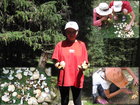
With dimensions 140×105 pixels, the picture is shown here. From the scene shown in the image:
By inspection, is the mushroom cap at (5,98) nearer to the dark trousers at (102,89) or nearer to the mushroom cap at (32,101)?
the mushroom cap at (32,101)

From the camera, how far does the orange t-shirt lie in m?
3.68

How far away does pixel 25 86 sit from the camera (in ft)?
16.6

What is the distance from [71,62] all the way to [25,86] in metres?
1.61

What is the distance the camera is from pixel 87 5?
17.3 feet

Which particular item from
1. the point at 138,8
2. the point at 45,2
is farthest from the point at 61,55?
the point at 138,8

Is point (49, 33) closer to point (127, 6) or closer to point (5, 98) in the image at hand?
point (5, 98)

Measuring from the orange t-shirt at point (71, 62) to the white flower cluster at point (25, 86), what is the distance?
57.0 inches

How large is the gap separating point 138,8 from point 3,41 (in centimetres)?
220

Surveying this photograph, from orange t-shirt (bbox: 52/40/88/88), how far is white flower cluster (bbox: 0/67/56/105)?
4.75 ft

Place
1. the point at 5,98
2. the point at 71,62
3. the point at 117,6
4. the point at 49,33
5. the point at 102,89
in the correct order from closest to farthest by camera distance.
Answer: the point at 71,62
the point at 49,33
the point at 5,98
the point at 117,6
the point at 102,89

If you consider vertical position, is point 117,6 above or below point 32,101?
above

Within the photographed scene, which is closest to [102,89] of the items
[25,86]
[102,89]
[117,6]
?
[102,89]

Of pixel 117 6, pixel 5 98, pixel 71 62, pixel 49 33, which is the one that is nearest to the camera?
pixel 71 62

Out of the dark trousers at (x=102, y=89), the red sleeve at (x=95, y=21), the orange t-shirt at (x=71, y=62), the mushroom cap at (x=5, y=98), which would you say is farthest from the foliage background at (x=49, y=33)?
the orange t-shirt at (x=71, y=62)
